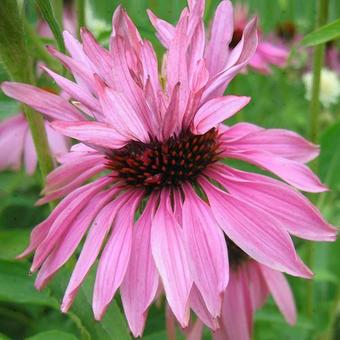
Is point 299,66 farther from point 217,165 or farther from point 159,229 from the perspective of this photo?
point 159,229

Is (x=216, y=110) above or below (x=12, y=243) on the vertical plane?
above

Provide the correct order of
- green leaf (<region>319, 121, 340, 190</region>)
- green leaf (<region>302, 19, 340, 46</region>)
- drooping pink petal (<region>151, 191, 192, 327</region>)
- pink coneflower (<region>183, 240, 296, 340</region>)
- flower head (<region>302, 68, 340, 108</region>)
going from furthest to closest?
flower head (<region>302, 68, 340, 108</region>) < green leaf (<region>319, 121, 340, 190</region>) < pink coneflower (<region>183, 240, 296, 340</region>) < green leaf (<region>302, 19, 340, 46</region>) < drooping pink petal (<region>151, 191, 192, 327</region>)

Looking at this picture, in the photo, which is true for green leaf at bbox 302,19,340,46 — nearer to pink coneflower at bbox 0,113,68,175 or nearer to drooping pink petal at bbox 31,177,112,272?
drooping pink petal at bbox 31,177,112,272

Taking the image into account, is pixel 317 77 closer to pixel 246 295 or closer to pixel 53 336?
pixel 246 295

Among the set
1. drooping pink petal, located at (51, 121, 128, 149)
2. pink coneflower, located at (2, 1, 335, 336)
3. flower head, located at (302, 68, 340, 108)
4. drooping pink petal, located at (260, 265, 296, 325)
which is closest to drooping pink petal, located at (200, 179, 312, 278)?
pink coneflower, located at (2, 1, 335, 336)

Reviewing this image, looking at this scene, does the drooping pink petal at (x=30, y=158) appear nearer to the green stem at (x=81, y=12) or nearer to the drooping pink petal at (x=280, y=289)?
the green stem at (x=81, y=12)

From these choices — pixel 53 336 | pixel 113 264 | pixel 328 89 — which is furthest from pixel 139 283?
pixel 328 89

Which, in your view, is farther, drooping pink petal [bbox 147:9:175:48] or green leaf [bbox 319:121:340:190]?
green leaf [bbox 319:121:340:190]
